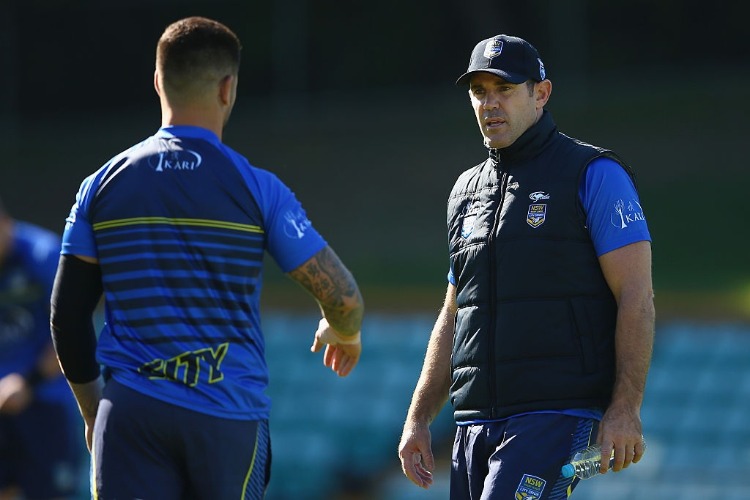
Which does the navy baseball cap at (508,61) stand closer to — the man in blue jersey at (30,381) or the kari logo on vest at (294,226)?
the kari logo on vest at (294,226)

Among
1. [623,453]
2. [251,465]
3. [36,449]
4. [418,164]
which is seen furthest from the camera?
[418,164]

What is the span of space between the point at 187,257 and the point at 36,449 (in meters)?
3.08

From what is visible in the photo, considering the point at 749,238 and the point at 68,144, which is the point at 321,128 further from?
the point at 749,238

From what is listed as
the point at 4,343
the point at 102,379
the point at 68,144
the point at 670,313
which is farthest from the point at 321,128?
the point at 102,379

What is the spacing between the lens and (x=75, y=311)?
3736 millimetres

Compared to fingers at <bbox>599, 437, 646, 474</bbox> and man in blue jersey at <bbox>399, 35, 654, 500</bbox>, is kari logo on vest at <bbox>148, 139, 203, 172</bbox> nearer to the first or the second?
man in blue jersey at <bbox>399, 35, 654, 500</bbox>

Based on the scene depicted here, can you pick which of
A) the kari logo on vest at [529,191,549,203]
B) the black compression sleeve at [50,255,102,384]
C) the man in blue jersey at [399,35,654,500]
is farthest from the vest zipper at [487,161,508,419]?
the black compression sleeve at [50,255,102,384]

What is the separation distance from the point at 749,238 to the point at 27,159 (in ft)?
31.7

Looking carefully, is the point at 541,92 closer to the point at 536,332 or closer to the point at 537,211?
the point at 537,211

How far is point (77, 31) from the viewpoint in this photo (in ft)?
55.4

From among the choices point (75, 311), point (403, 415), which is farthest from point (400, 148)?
point (75, 311)

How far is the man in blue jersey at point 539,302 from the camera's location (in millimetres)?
3717

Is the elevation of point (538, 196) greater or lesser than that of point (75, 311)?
greater

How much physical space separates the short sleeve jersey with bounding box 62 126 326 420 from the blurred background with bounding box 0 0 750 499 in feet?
20.4
